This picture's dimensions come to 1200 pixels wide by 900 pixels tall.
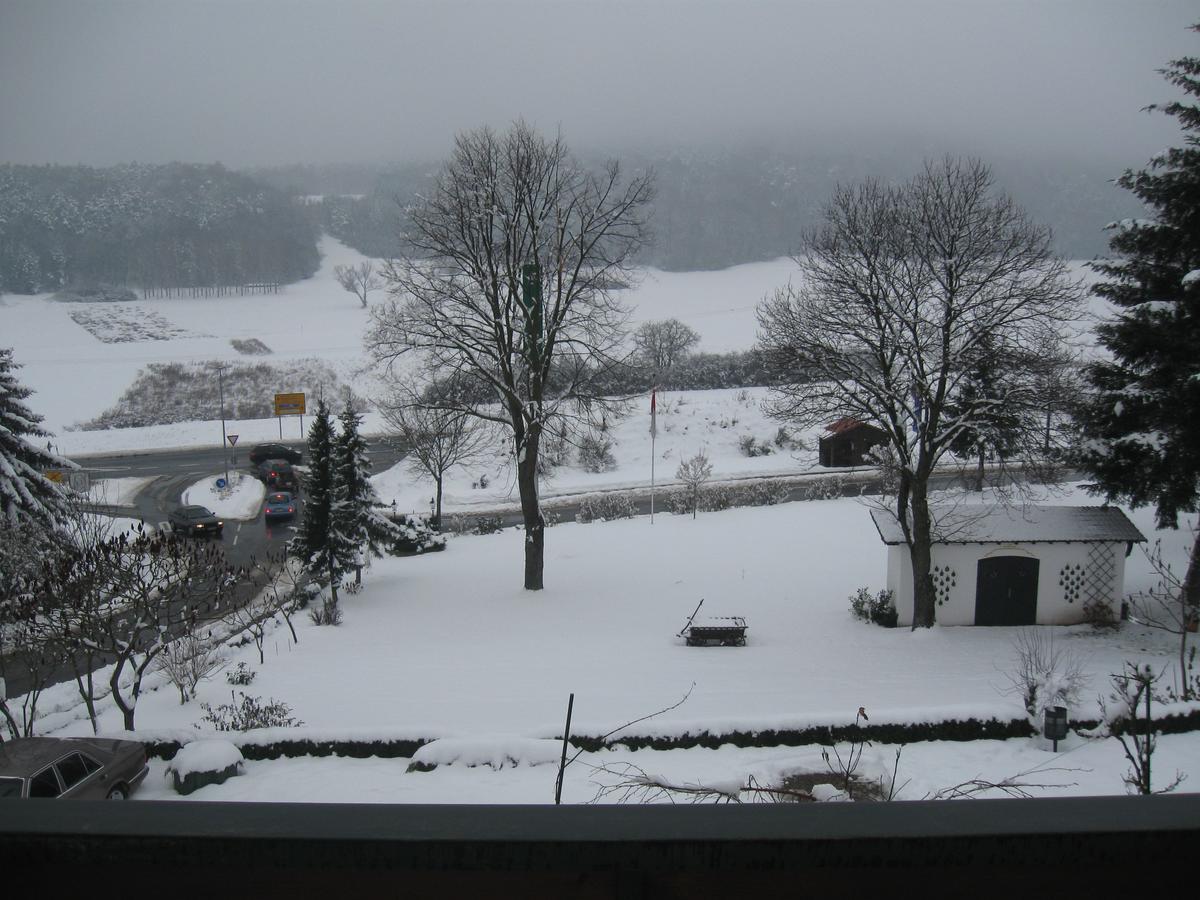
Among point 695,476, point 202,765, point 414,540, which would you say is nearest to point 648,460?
point 695,476

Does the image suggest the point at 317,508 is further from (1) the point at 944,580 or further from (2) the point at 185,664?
(1) the point at 944,580

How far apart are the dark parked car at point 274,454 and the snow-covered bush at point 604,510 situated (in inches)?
644

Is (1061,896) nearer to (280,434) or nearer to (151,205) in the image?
(280,434)

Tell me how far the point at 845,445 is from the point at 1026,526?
2099cm

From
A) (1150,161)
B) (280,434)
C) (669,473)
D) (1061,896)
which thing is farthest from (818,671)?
(280,434)

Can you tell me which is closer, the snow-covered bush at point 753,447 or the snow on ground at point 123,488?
the snow on ground at point 123,488

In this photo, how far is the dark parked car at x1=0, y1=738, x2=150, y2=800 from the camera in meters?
8.29

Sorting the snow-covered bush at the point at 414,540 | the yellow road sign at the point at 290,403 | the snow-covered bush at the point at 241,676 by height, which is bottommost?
the snow-covered bush at the point at 414,540

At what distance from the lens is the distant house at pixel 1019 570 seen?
17.3 meters

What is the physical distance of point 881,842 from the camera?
3.29ft

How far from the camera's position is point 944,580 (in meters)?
17.6

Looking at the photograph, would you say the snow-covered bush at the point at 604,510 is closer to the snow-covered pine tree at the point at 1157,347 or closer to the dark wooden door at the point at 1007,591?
the dark wooden door at the point at 1007,591

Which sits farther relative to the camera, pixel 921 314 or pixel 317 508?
pixel 317 508

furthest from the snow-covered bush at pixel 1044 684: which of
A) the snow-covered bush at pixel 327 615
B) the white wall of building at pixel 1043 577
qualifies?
the snow-covered bush at pixel 327 615
